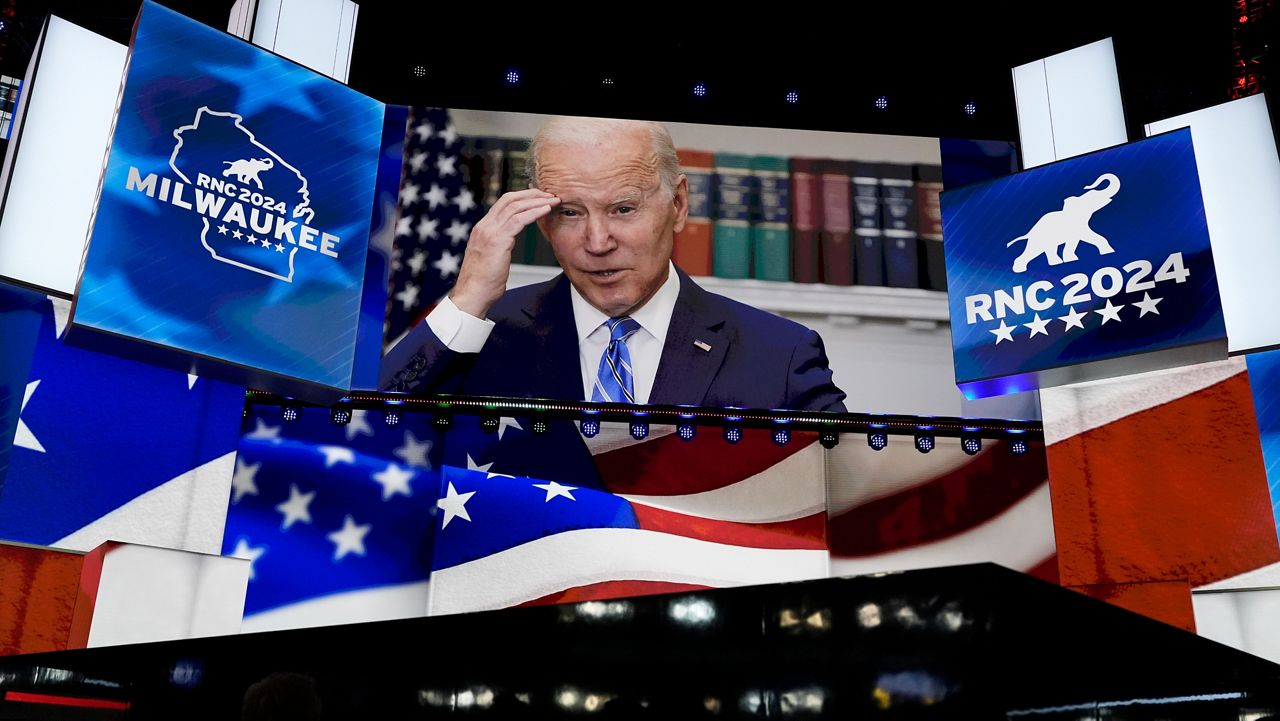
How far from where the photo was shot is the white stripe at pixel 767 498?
7.33 meters

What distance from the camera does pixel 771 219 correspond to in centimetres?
767

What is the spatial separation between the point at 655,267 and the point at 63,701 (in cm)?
527

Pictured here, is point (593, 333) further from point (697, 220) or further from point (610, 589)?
point (610, 589)

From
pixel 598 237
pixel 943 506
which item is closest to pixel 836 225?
pixel 598 237

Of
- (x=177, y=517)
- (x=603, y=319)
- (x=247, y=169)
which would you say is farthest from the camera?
(x=603, y=319)

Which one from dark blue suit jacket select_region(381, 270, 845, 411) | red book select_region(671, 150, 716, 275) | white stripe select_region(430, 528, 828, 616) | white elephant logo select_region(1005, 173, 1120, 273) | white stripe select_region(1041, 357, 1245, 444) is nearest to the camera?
white stripe select_region(1041, 357, 1245, 444)

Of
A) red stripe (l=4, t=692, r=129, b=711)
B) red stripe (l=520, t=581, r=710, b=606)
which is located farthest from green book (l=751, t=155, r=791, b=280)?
red stripe (l=4, t=692, r=129, b=711)

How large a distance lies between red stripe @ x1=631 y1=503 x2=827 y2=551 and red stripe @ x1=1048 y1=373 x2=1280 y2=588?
4.85ft

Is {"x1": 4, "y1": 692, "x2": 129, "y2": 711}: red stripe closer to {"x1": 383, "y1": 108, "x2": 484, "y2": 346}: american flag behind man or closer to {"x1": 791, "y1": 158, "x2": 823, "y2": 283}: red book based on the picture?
{"x1": 383, "y1": 108, "x2": 484, "y2": 346}: american flag behind man

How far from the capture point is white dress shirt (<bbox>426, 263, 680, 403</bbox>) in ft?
23.7

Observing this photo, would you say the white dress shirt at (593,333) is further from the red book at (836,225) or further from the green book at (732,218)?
the red book at (836,225)

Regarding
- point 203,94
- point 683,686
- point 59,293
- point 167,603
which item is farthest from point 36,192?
point 683,686

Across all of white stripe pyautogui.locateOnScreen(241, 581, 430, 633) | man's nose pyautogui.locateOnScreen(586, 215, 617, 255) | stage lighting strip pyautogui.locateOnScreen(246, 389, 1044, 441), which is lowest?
white stripe pyautogui.locateOnScreen(241, 581, 430, 633)

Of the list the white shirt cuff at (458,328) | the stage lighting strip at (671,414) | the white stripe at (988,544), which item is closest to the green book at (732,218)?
the stage lighting strip at (671,414)
